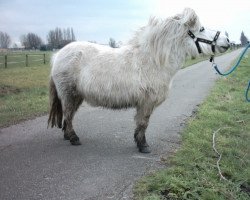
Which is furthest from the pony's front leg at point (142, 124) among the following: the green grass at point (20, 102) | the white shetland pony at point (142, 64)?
the green grass at point (20, 102)

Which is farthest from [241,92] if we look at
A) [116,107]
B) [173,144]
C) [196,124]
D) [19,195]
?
[19,195]

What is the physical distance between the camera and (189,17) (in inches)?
226

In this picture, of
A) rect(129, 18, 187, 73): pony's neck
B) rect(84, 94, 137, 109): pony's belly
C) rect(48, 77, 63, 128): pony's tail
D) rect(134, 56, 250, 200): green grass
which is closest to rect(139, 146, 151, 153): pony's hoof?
rect(134, 56, 250, 200): green grass

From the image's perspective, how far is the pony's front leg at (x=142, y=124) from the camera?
5867mm

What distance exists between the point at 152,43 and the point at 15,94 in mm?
7612

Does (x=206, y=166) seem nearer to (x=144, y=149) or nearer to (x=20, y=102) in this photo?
(x=144, y=149)

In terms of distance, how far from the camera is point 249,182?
16.4 feet

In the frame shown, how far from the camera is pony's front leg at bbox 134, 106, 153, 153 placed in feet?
19.2

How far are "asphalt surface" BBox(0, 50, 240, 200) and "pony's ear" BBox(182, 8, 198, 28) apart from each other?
7.03 ft

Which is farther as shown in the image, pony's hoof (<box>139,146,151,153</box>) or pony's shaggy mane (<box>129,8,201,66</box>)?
pony's hoof (<box>139,146,151,153</box>)

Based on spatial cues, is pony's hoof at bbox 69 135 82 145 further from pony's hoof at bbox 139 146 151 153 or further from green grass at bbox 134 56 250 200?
green grass at bbox 134 56 250 200

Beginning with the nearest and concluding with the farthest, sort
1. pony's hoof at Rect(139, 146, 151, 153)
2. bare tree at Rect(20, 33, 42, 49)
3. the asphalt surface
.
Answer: the asphalt surface
pony's hoof at Rect(139, 146, 151, 153)
bare tree at Rect(20, 33, 42, 49)

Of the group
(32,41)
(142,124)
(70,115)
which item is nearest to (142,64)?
(142,124)

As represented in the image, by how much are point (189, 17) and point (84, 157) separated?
2764mm
